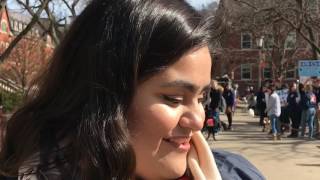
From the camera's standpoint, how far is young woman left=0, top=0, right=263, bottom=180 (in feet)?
4.55

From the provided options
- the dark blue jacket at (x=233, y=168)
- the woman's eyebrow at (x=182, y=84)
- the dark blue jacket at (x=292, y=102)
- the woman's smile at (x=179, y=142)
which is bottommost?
the dark blue jacket at (x=292, y=102)

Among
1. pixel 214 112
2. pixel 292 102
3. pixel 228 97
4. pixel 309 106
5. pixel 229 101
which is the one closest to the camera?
pixel 309 106

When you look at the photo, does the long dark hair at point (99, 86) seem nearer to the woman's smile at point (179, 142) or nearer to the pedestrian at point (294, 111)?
the woman's smile at point (179, 142)

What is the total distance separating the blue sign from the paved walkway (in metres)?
2.37

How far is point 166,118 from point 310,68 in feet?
55.5

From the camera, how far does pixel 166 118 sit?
1.38 m

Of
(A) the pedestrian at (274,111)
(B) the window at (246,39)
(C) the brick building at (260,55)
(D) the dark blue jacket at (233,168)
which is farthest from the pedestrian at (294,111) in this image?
(D) the dark blue jacket at (233,168)

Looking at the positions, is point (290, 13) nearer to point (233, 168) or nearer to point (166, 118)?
point (233, 168)

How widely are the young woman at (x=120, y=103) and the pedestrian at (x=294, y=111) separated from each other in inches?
603

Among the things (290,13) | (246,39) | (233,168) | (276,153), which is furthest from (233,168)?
(246,39)

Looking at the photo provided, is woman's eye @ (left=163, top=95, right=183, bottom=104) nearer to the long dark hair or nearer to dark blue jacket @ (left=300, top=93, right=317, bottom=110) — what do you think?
the long dark hair

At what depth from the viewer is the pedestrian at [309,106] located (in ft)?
49.8

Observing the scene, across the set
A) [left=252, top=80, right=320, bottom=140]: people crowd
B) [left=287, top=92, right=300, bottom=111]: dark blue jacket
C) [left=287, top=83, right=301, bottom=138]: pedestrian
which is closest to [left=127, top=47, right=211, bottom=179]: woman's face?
[left=252, top=80, right=320, bottom=140]: people crowd

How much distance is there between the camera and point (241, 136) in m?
16.0
